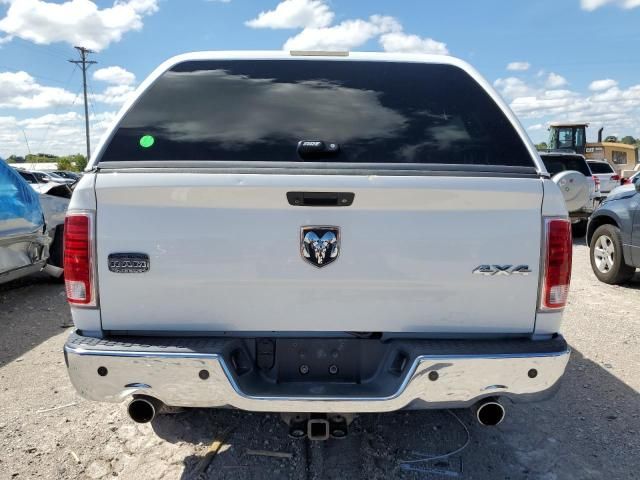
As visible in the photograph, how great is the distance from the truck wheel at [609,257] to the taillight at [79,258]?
677 cm

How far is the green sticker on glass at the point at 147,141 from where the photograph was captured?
2.45m

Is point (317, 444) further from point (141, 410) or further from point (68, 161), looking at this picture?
point (68, 161)

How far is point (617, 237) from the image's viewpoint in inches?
272

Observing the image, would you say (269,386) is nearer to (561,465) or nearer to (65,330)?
(561,465)

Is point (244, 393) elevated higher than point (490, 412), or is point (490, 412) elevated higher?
point (244, 393)

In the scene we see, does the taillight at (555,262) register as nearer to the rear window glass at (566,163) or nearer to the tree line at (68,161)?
the rear window glass at (566,163)

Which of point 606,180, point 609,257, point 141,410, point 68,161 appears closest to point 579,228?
point 606,180

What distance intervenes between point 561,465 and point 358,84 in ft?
7.77

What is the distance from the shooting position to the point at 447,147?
99.5 inches

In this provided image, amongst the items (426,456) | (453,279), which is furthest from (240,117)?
(426,456)

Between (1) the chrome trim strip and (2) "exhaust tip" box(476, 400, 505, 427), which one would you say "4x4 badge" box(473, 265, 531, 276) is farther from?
(2) "exhaust tip" box(476, 400, 505, 427)

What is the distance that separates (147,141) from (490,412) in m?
2.01

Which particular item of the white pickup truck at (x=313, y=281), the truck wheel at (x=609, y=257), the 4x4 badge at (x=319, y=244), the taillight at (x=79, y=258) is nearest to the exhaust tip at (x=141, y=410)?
the white pickup truck at (x=313, y=281)

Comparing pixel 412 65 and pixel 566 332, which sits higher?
pixel 412 65
